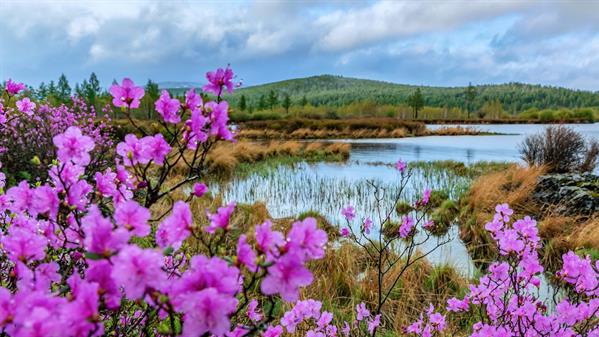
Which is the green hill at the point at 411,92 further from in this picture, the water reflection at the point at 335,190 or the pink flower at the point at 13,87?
the pink flower at the point at 13,87

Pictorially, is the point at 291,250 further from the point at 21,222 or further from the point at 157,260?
the point at 21,222

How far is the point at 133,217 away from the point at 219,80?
1.83 ft

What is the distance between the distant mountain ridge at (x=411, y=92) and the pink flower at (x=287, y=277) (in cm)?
9850

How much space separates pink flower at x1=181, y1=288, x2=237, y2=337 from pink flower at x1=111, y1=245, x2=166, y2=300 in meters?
0.07

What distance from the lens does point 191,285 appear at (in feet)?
2.39

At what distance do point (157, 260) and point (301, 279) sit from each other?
254 mm

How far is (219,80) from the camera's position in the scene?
1.23 meters

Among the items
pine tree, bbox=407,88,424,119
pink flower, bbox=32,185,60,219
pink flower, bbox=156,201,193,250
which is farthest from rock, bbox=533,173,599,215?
pine tree, bbox=407,88,424,119

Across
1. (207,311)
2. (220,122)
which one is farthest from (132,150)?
(207,311)

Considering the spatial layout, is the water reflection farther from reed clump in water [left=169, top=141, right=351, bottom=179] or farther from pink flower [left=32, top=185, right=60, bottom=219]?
Answer: pink flower [left=32, top=185, right=60, bottom=219]

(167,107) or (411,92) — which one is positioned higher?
(411,92)

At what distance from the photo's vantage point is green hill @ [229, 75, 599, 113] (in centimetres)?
11144

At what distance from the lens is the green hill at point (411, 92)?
111438 mm

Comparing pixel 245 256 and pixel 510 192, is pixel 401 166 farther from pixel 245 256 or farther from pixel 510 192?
pixel 510 192
